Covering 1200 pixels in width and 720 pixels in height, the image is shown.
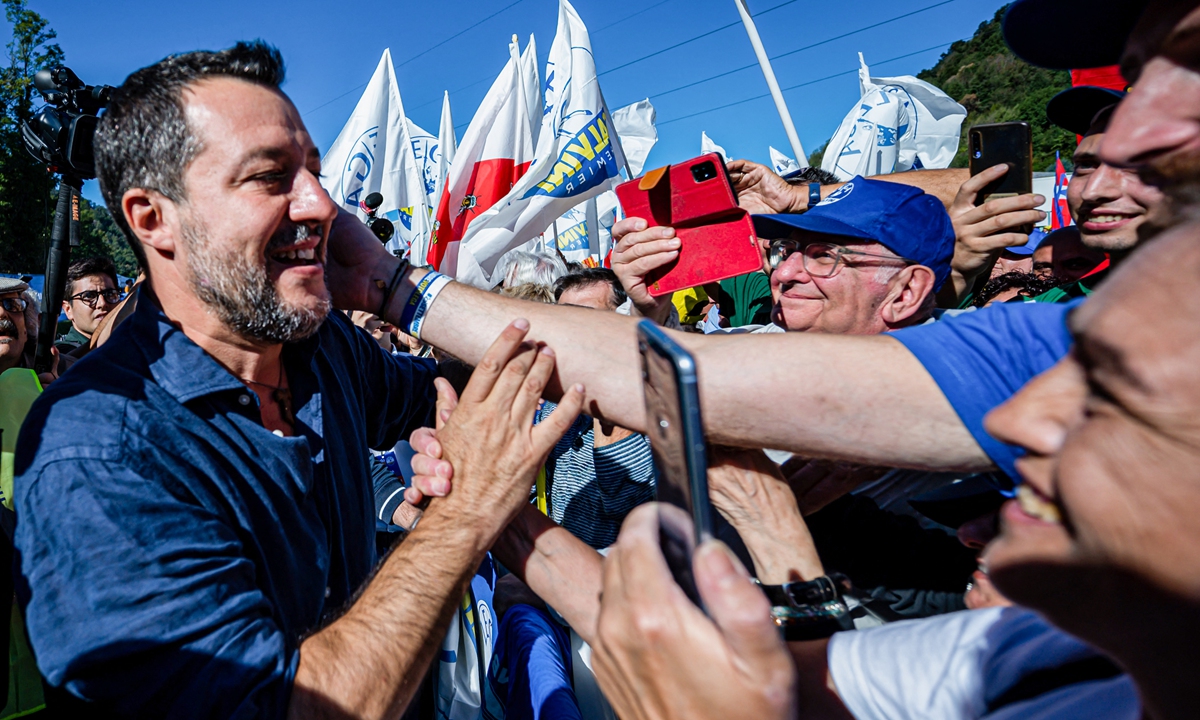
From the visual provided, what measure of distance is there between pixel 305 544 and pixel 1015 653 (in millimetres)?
1526

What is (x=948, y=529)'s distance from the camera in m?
1.89

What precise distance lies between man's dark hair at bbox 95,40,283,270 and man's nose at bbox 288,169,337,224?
246 millimetres

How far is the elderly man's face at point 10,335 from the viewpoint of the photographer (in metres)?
3.83

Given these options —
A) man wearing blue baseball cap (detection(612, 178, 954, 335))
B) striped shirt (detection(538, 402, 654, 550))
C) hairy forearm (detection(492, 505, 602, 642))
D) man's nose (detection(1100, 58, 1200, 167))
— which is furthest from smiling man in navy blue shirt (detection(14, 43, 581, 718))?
striped shirt (detection(538, 402, 654, 550))

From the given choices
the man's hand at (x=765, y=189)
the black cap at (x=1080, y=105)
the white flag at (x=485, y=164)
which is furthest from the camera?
the white flag at (x=485, y=164)

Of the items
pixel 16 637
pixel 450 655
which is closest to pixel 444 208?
pixel 450 655

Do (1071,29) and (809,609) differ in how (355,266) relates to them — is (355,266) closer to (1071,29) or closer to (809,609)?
(809,609)

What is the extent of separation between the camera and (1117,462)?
0.77 meters

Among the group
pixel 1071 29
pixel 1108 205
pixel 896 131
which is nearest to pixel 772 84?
pixel 896 131

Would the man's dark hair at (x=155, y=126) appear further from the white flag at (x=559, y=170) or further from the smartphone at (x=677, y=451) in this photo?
the white flag at (x=559, y=170)

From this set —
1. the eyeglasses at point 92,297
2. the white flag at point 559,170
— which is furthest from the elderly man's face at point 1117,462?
the eyeglasses at point 92,297

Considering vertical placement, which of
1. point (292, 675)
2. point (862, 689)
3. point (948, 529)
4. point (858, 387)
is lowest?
point (948, 529)

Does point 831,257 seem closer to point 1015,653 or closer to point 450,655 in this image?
point 1015,653

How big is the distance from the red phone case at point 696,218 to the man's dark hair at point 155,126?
1.21 m
